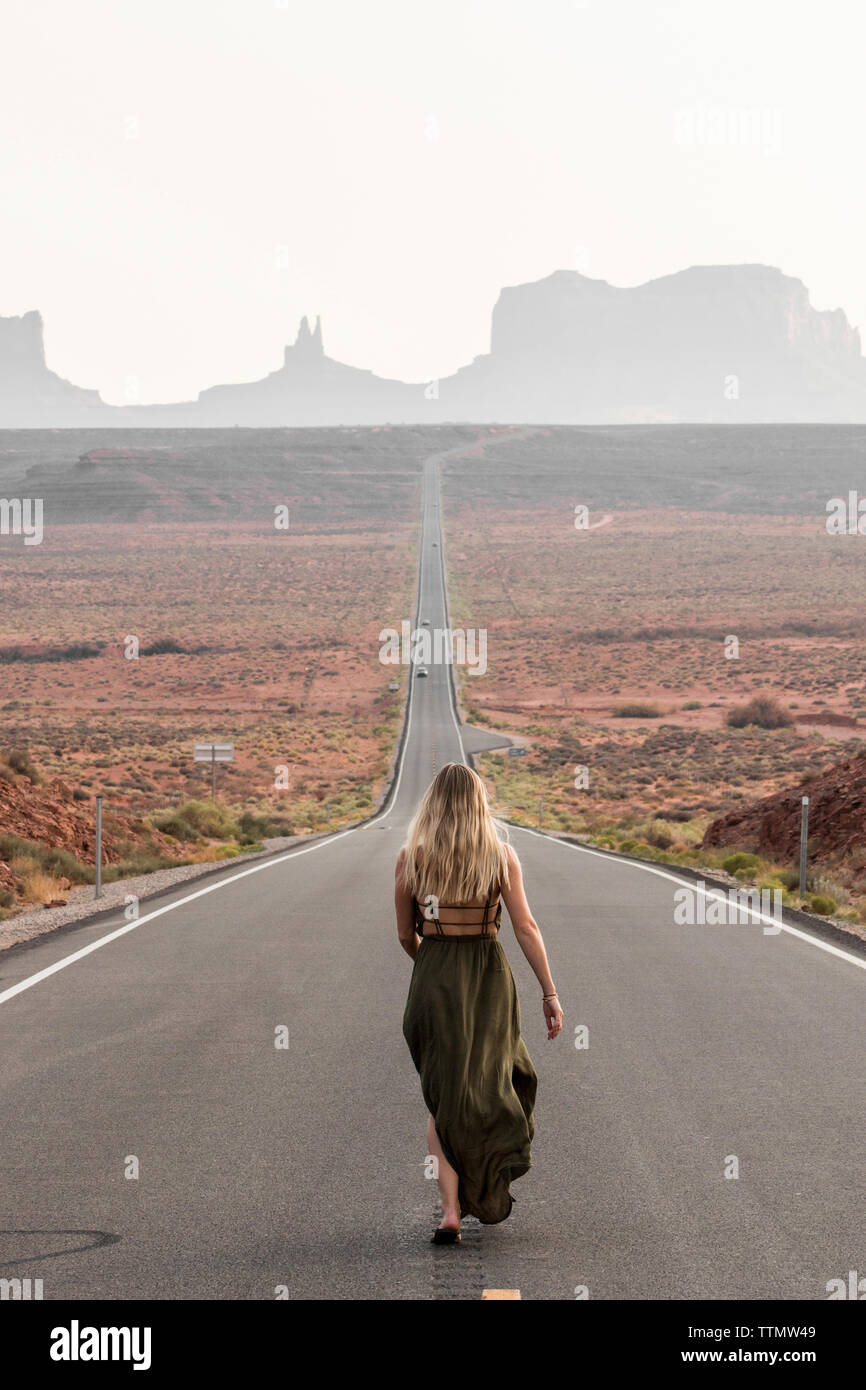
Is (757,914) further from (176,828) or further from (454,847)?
(176,828)

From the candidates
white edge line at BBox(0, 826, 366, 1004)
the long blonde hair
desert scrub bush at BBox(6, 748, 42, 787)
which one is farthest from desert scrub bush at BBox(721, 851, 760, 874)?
the long blonde hair

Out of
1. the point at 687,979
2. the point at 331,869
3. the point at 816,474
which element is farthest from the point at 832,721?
the point at 816,474

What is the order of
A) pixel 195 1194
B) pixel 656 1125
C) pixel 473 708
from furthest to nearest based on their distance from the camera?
pixel 473 708, pixel 656 1125, pixel 195 1194

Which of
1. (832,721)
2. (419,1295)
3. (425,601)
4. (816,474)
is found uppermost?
(816,474)

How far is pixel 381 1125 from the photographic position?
20.7 ft

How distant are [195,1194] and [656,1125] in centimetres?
223

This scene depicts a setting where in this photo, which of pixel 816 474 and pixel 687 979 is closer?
pixel 687 979

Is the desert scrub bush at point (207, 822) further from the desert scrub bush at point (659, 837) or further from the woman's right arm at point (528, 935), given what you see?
the woman's right arm at point (528, 935)

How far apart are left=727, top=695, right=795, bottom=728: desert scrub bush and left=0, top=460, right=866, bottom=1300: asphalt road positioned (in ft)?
183

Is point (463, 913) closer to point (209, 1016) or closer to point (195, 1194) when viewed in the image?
point (195, 1194)

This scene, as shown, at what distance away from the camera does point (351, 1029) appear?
8.34 m

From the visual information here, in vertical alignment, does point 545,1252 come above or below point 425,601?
below

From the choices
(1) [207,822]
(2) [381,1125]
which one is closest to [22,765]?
(1) [207,822]

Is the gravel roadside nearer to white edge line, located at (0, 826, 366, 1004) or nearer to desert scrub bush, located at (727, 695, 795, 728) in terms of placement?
white edge line, located at (0, 826, 366, 1004)
